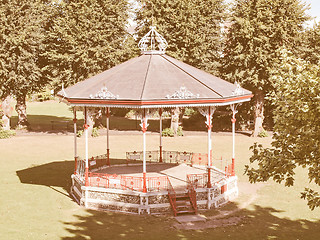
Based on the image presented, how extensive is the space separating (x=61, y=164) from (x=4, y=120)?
1971 cm

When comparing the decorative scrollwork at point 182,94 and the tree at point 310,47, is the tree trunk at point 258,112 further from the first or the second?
the decorative scrollwork at point 182,94

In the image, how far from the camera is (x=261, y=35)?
49.1 metres

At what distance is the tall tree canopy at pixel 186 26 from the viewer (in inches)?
2021

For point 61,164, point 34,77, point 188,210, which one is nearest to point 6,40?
point 34,77

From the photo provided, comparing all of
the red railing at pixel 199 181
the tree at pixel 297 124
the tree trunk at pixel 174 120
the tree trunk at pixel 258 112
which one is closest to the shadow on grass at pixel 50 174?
the red railing at pixel 199 181

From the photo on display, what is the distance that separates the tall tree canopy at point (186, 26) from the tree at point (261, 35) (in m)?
3.26

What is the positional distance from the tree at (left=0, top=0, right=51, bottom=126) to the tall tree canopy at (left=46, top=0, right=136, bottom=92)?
1.77m

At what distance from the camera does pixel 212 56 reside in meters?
54.2

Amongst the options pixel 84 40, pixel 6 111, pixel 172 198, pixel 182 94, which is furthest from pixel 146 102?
pixel 6 111

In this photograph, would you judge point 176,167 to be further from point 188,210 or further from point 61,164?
point 61,164

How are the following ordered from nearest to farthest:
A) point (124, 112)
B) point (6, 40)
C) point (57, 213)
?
point (57, 213) < point (6, 40) < point (124, 112)

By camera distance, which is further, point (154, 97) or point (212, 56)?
point (212, 56)

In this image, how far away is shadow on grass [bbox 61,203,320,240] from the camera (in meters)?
20.2

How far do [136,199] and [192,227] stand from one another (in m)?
3.71
